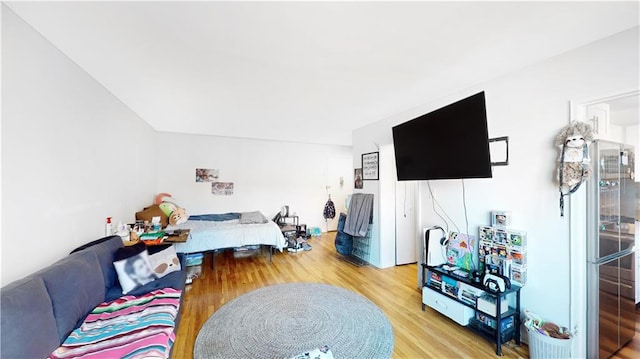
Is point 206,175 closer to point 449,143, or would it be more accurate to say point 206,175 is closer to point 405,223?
point 405,223

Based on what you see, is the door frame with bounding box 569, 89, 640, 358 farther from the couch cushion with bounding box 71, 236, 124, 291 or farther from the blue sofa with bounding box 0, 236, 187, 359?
the couch cushion with bounding box 71, 236, 124, 291

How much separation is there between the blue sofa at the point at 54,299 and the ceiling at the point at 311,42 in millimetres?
1629

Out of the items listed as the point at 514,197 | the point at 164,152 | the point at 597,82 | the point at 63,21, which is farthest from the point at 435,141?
the point at 164,152

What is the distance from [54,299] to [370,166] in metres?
3.68

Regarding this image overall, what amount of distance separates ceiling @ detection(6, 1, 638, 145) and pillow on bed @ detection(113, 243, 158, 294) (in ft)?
5.78

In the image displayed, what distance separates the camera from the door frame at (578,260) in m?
1.73

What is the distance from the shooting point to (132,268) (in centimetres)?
210

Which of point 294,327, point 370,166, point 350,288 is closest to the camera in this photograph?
point 294,327

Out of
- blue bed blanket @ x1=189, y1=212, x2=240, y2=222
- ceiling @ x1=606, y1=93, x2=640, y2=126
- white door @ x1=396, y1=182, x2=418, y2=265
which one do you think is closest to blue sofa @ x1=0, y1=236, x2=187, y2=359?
blue bed blanket @ x1=189, y1=212, x2=240, y2=222

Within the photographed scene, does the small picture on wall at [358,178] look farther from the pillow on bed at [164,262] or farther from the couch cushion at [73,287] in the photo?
the couch cushion at [73,287]

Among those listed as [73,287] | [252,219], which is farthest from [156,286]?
[252,219]

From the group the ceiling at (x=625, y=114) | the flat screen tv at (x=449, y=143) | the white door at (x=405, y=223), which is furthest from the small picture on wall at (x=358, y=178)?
the ceiling at (x=625, y=114)

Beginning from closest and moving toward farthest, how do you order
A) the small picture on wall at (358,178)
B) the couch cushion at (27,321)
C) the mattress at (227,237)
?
the couch cushion at (27,321)
the mattress at (227,237)
the small picture on wall at (358,178)

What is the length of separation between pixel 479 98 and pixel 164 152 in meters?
5.70
